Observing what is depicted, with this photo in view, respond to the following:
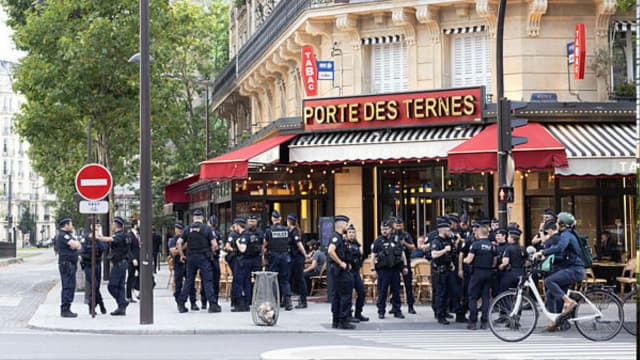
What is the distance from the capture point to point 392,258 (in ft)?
60.4

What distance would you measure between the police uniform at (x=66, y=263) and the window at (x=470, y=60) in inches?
400

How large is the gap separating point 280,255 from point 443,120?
18.6ft

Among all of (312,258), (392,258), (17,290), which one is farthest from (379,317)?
(17,290)

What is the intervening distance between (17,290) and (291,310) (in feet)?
41.5

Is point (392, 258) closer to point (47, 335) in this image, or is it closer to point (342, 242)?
point (342, 242)

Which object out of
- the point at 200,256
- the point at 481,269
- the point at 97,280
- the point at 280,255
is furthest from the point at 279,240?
the point at 481,269

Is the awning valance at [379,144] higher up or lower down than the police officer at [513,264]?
higher up

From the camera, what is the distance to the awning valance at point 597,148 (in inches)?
837

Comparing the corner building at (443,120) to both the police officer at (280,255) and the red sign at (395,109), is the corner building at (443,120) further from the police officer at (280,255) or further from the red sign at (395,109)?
the police officer at (280,255)

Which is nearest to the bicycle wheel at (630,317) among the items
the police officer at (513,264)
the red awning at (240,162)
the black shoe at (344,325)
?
the police officer at (513,264)

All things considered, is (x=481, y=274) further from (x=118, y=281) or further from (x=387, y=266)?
(x=118, y=281)

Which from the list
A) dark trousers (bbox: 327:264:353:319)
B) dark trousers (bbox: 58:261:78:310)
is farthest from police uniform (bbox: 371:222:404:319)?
dark trousers (bbox: 58:261:78:310)

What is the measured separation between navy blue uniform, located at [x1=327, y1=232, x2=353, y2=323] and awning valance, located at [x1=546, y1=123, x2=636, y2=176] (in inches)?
248

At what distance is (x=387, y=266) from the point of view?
18.5 meters
